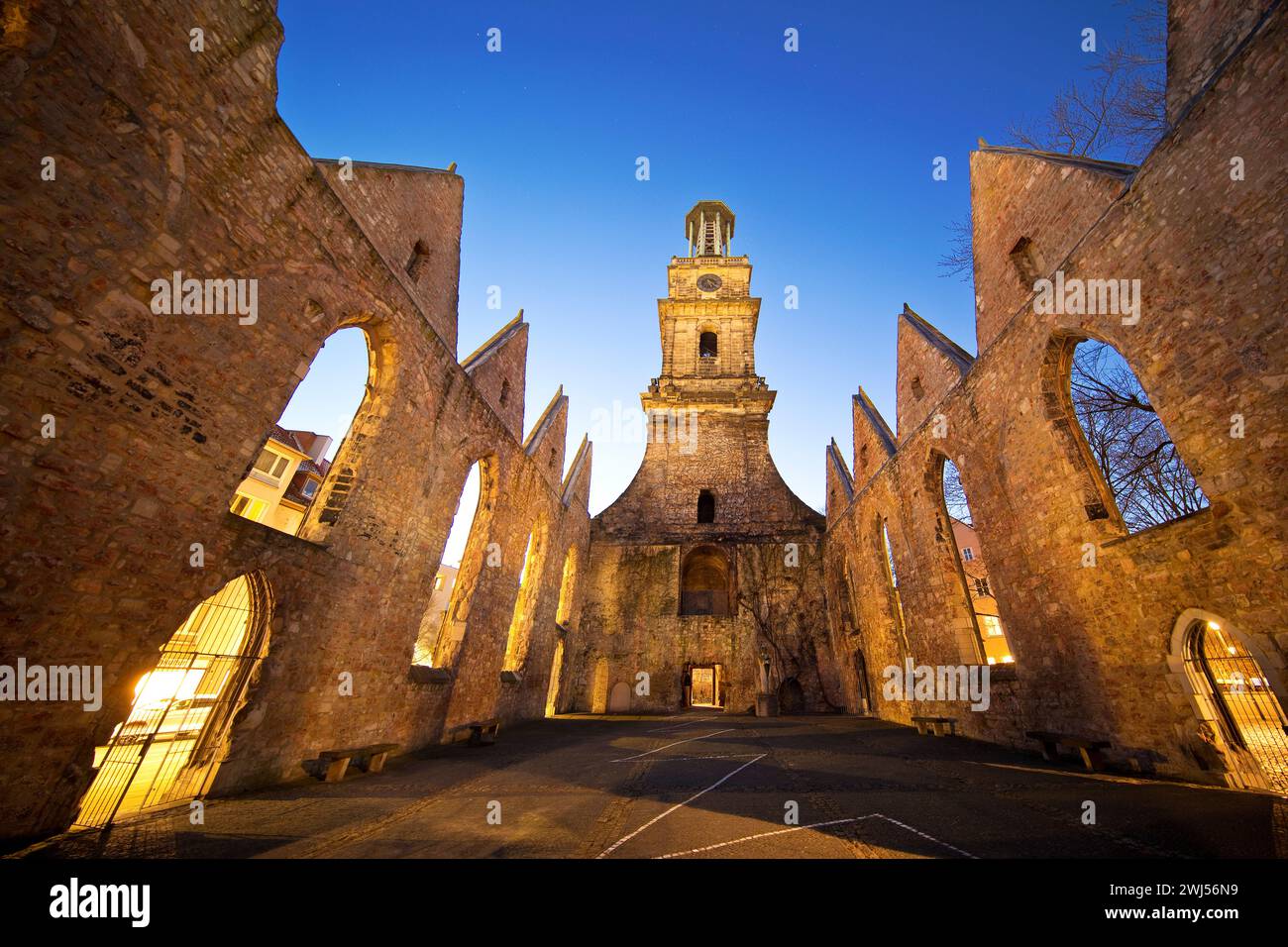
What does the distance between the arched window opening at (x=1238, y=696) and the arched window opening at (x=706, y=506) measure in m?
16.4

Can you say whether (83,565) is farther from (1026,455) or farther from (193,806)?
(1026,455)

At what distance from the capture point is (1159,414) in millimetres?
6070

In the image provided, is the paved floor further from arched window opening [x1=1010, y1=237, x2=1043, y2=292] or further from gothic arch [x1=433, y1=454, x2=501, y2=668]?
arched window opening [x1=1010, y1=237, x2=1043, y2=292]

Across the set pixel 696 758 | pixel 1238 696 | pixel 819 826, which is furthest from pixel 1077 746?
pixel 696 758

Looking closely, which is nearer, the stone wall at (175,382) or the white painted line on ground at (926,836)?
the white painted line on ground at (926,836)

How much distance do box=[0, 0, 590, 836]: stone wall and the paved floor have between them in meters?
1.21

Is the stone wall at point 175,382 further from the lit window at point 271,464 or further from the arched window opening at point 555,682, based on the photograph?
the lit window at point 271,464

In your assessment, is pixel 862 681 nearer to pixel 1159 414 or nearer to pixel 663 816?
pixel 1159 414

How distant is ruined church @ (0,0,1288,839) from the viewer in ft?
13.6

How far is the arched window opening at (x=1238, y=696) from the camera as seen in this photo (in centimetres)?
549

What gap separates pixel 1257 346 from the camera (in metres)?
4.98

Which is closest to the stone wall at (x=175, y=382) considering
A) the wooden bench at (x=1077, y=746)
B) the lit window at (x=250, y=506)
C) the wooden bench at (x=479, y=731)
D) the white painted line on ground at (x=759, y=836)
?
the wooden bench at (x=479, y=731)

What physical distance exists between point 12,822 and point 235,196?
6350 mm
